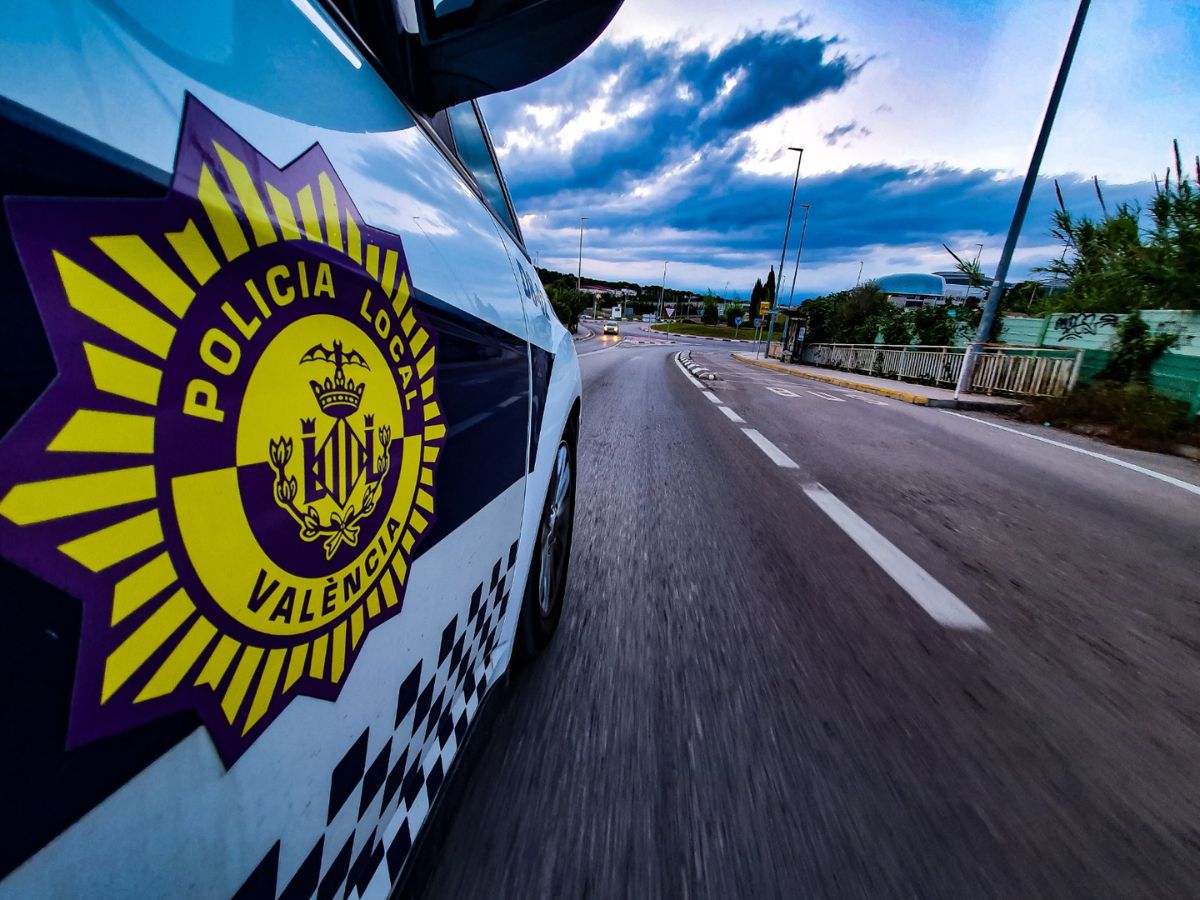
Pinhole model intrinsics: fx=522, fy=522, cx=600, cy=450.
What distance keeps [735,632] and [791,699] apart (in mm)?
383

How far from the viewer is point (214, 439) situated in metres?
0.46

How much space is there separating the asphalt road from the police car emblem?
2.97ft

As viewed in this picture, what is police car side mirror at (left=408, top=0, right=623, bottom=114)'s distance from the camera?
0.86 meters

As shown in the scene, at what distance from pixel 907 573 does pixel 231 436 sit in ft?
9.57

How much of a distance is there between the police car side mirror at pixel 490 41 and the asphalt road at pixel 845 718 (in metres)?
1.57

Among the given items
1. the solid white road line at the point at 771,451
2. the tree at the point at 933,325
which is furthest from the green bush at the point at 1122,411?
the tree at the point at 933,325

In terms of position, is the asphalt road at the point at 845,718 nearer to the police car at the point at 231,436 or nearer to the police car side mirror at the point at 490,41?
the police car at the point at 231,436

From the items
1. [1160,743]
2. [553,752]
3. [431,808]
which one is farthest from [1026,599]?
[431,808]

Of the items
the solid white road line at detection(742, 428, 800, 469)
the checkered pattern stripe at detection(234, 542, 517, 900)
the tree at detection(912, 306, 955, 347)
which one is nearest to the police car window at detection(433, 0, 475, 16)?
the checkered pattern stripe at detection(234, 542, 517, 900)

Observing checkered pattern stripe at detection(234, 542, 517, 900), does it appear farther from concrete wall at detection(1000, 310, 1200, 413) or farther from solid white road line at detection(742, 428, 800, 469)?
concrete wall at detection(1000, 310, 1200, 413)

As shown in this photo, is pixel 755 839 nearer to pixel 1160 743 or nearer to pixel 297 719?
pixel 297 719

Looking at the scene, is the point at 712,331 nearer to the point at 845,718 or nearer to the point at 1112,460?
the point at 1112,460

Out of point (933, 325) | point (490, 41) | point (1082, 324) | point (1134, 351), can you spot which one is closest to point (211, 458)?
point (490, 41)

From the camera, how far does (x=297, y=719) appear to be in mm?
560
